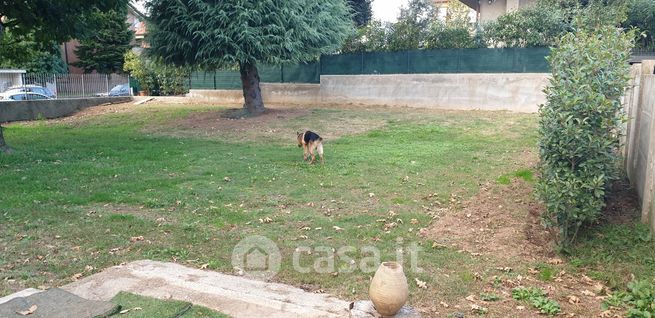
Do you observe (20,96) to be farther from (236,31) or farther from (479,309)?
(479,309)

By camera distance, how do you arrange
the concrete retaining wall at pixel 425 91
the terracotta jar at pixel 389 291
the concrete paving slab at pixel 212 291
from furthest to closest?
the concrete retaining wall at pixel 425 91 → the concrete paving slab at pixel 212 291 → the terracotta jar at pixel 389 291

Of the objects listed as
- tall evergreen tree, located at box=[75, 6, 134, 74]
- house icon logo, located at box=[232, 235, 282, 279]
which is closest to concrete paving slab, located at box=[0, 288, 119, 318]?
house icon logo, located at box=[232, 235, 282, 279]

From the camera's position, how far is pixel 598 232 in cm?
566

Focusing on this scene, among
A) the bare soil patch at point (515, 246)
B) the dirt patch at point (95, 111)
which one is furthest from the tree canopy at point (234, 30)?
the bare soil patch at point (515, 246)

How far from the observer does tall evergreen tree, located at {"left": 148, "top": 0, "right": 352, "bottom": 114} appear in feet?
53.4

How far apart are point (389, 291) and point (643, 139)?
15.3 feet

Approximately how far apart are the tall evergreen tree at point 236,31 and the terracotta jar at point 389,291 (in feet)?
45.5

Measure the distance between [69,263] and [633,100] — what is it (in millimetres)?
7889

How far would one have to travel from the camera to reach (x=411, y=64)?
20609 millimetres

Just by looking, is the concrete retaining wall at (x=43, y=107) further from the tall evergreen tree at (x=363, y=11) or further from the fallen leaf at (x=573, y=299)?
the fallen leaf at (x=573, y=299)

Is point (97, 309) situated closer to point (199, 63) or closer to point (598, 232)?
point (598, 232)

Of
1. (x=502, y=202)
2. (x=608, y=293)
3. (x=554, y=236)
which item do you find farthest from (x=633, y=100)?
(x=608, y=293)

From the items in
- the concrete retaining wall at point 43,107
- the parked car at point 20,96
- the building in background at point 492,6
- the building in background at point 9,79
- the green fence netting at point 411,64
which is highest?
the building in background at point 492,6

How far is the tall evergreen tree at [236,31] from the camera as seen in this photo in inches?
641
